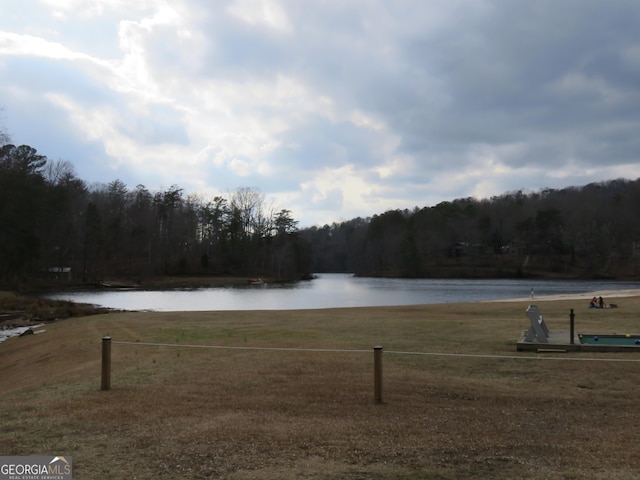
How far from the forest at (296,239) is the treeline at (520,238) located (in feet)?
0.90

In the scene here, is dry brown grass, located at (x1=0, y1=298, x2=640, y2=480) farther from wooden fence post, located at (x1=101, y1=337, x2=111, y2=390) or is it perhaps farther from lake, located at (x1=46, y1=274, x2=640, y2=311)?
lake, located at (x1=46, y1=274, x2=640, y2=311)

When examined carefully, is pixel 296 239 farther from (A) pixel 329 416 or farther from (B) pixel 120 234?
(A) pixel 329 416

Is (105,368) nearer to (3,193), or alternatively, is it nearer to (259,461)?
(259,461)

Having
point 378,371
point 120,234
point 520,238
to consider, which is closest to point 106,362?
point 378,371

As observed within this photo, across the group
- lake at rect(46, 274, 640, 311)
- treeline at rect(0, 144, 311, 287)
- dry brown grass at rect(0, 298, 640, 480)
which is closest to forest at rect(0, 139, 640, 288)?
treeline at rect(0, 144, 311, 287)

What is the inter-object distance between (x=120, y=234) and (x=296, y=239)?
42.6 metres

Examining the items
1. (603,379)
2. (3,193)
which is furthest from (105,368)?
(3,193)

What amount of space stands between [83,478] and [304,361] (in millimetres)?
6769

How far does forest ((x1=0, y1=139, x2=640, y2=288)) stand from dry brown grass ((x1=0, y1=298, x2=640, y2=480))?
74733 mm

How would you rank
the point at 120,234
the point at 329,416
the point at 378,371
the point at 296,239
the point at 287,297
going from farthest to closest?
the point at 296,239 < the point at 120,234 < the point at 287,297 < the point at 378,371 < the point at 329,416

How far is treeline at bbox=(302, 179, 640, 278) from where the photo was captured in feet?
409

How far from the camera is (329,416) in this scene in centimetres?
744

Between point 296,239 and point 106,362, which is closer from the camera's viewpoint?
point 106,362

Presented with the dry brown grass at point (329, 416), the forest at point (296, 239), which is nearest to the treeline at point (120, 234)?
the forest at point (296, 239)
